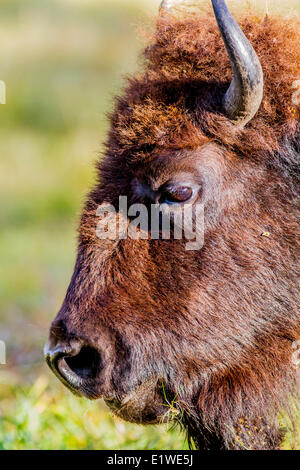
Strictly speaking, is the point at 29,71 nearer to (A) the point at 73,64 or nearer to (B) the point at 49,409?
(A) the point at 73,64

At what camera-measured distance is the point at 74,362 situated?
3.77 m

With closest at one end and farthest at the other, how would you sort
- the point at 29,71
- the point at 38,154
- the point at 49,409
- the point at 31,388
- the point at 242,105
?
the point at 242,105 < the point at 49,409 < the point at 31,388 < the point at 38,154 < the point at 29,71

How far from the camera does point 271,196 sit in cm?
385

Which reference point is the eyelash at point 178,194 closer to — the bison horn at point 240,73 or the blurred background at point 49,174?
the bison horn at point 240,73

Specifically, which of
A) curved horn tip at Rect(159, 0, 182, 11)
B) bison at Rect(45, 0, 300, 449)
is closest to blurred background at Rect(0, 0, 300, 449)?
curved horn tip at Rect(159, 0, 182, 11)

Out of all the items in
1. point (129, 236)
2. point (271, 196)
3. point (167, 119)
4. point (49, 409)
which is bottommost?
point (49, 409)

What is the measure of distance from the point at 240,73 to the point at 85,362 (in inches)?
65.0

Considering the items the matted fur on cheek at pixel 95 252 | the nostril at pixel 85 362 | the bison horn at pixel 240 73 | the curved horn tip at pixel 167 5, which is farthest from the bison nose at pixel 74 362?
the curved horn tip at pixel 167 5

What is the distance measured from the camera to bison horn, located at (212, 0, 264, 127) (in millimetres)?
3562

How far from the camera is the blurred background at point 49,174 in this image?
5055 mm

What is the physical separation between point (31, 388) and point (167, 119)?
275 centimetres
